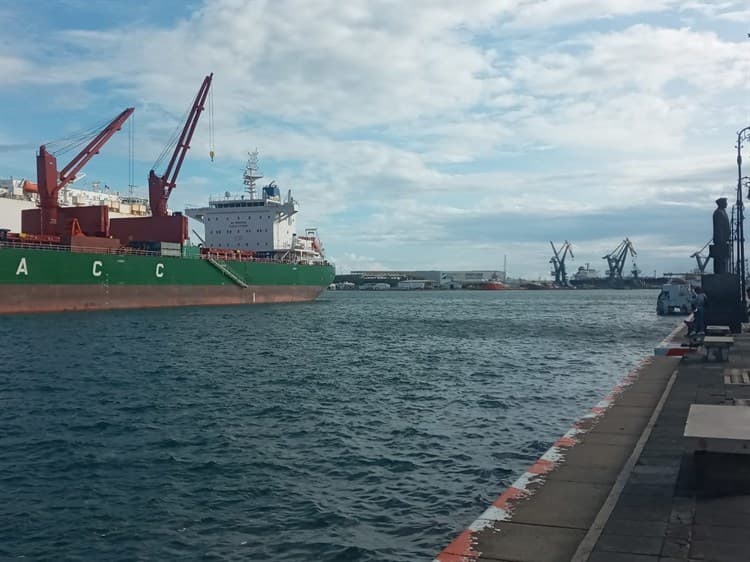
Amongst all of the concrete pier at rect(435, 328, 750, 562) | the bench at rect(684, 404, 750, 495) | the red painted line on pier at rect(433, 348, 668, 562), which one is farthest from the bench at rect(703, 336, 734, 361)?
the bench at rect(684, 404, 750, 495)

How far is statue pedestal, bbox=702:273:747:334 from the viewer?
65.7 ft

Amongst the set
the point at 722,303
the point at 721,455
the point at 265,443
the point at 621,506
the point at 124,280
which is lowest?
the point at 265,443

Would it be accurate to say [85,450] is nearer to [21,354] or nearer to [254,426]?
[254,426]

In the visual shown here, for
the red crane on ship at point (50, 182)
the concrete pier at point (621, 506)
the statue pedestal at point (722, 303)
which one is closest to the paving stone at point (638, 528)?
the concrete pier at point (621, 506)

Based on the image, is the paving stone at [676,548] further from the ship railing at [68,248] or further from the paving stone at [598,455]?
the ship railing at [68,248]

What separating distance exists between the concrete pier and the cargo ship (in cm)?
3331

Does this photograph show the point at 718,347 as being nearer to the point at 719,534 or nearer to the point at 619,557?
the point at 719,534

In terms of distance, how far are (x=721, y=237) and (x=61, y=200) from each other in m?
51.4

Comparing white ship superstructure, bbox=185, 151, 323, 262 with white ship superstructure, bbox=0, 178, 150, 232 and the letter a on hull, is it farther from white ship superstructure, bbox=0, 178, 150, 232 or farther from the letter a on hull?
the letter a on hull

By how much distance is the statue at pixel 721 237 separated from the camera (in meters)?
20.1

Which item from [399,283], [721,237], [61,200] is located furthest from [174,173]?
[399,283]

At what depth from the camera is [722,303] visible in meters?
20.5

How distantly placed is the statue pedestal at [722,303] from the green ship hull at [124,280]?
3144cm

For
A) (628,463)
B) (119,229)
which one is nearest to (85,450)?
(628,463)
